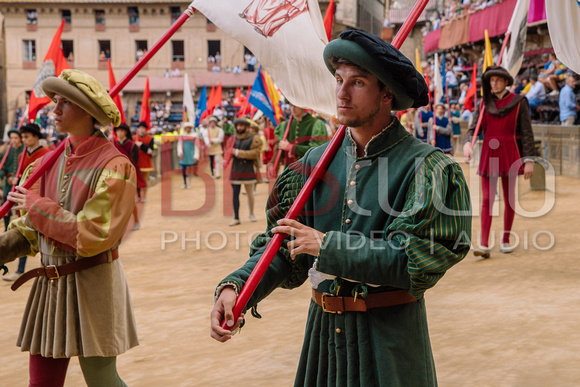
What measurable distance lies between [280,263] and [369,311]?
1.19 feet

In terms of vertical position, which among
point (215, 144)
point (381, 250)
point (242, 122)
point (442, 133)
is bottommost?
point (215, 144)

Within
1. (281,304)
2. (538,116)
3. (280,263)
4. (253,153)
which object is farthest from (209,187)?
(280,263)

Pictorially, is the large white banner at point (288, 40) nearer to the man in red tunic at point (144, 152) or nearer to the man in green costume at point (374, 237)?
the man in green costume at point (374, 237)

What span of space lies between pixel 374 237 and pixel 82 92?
1876 millimetres

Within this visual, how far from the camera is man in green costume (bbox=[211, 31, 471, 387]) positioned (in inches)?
80.8

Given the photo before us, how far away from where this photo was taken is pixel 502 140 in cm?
723

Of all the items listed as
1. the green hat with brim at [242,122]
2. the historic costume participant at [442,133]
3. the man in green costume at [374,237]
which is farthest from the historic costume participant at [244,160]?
the man in green costume at [374,237]

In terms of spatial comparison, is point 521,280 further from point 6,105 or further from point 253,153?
point 6,105

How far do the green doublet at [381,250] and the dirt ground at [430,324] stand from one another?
80.9 inches

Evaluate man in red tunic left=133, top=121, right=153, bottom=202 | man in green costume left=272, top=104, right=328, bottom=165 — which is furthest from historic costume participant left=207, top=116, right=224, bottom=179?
man in green costume left=272, top=104, right=328, bottom=165

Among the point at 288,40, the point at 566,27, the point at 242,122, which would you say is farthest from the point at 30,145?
the point at 566,27

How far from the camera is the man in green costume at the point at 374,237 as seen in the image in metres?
2.05

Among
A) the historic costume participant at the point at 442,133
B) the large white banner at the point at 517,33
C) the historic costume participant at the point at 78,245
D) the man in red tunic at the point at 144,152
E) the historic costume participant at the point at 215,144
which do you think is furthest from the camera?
the historic costume participant at the point at 215,144

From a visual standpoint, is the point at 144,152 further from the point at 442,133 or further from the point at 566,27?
the point at 566,27
